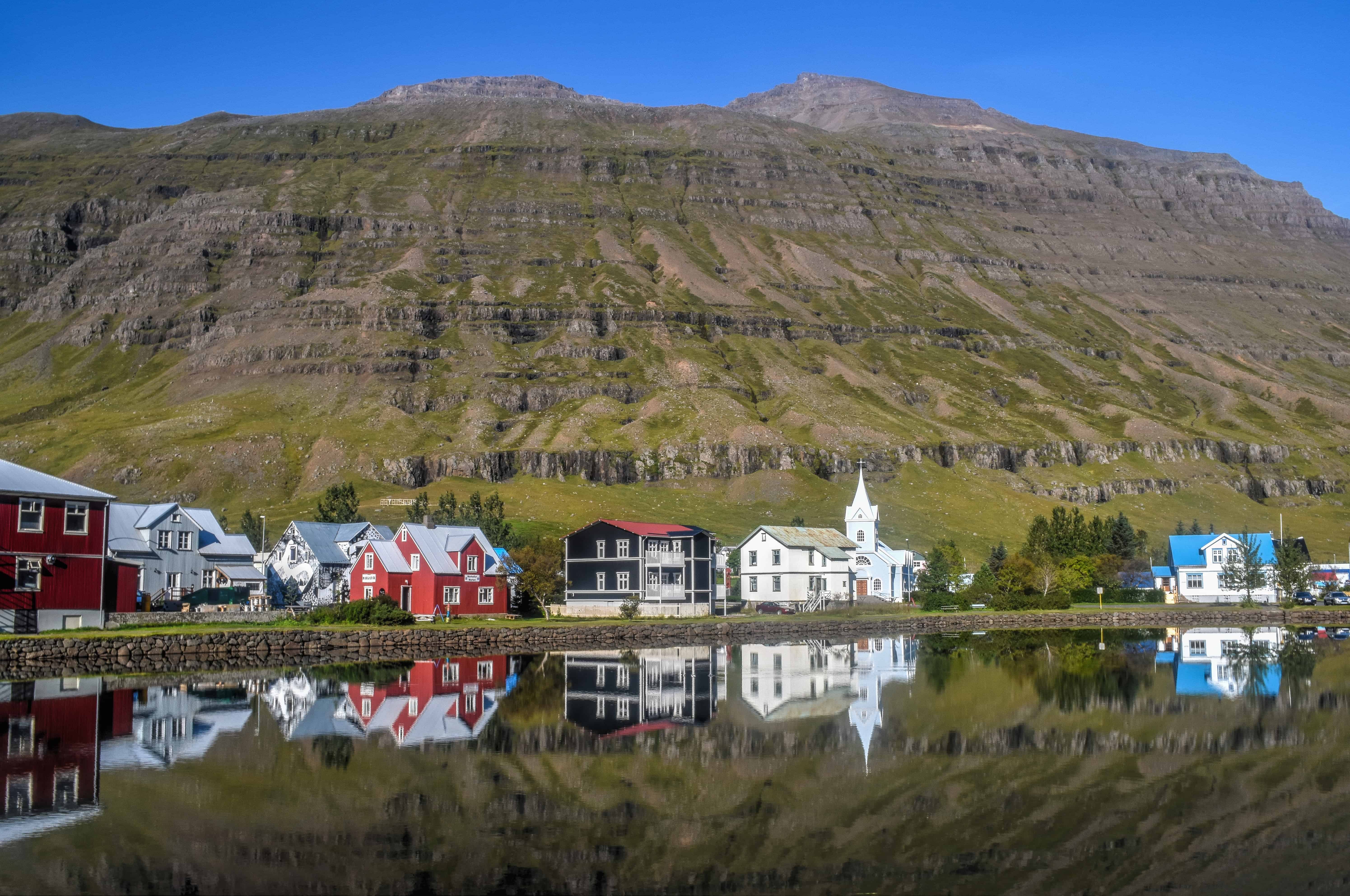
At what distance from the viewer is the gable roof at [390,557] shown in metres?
84.2

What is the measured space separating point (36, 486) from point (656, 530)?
45.7 metres

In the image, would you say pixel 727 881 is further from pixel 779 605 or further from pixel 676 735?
pixel 779 605

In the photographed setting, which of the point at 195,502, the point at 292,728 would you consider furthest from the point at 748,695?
the point at 195,502

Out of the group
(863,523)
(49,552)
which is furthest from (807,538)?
(49,552)

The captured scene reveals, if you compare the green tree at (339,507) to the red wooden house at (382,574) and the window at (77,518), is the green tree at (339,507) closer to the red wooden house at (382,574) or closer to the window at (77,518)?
the red wooden house at (382,574)

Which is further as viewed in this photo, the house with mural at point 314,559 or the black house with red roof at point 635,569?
the house with mural at point 314,559

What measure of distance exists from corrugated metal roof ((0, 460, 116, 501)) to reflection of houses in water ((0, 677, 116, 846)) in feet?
50.4

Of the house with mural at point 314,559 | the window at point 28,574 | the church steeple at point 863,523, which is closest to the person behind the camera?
the window at point 28,574

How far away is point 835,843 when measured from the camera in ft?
72.2

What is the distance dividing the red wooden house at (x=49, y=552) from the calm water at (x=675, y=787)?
12621 mm

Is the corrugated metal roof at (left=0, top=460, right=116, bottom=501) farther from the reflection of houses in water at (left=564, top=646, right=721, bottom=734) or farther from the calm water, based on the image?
the reflection of houses in water at (left=564, top=646, right=721, bottom=734)

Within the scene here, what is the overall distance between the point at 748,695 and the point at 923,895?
26.0m

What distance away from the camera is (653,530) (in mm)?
95062

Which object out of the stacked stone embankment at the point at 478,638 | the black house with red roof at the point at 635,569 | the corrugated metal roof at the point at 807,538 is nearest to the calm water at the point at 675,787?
the stacked stone embankment at the point at 478,638
